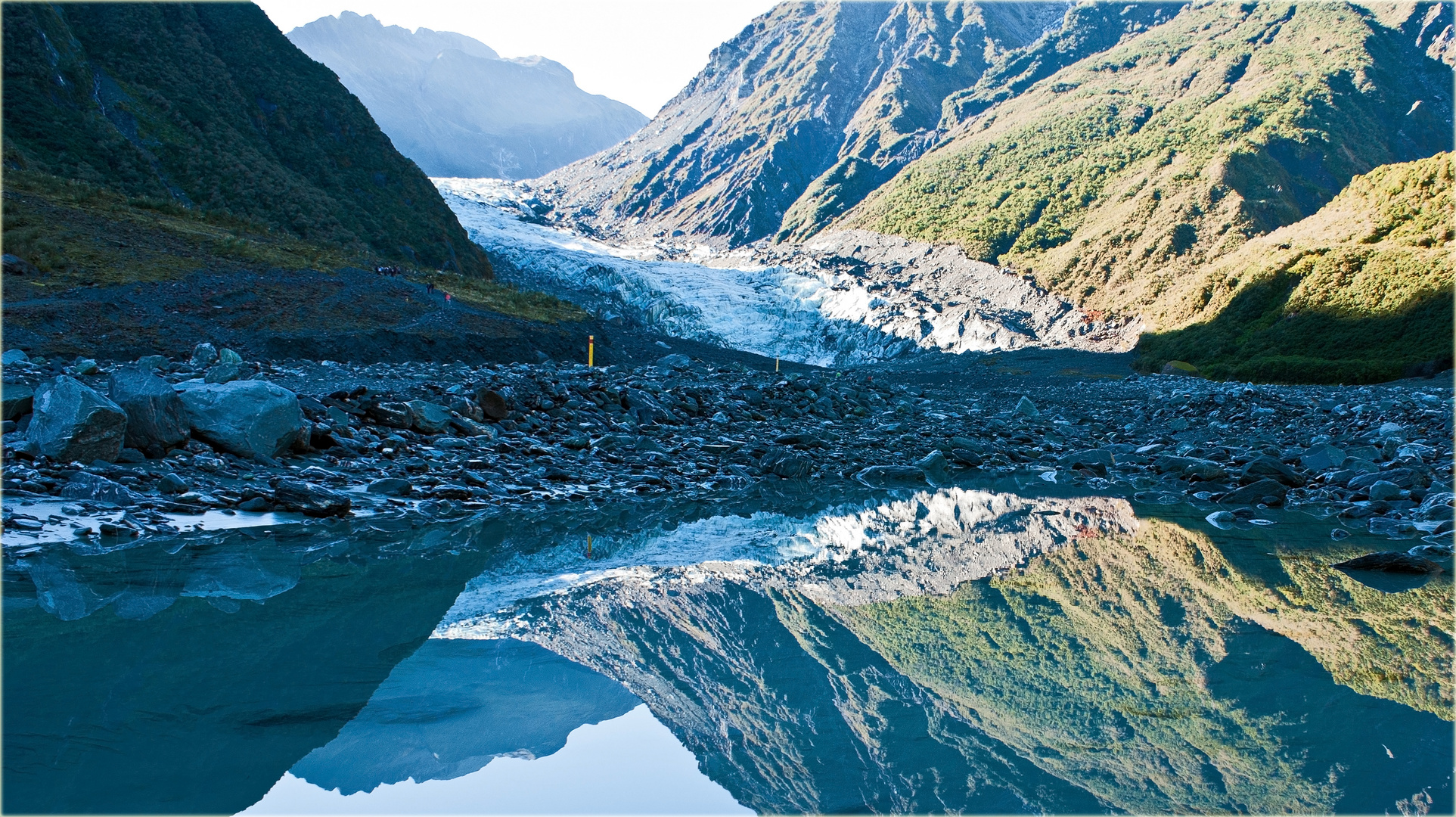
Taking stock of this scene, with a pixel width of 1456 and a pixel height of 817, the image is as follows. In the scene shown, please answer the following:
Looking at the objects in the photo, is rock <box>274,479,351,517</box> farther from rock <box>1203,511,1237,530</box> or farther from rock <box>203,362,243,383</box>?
rock <box>1203,511,1237,530</box>

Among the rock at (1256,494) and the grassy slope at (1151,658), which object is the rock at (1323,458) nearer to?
the rock at (1256,494)

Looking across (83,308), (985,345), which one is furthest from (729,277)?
(83,308)

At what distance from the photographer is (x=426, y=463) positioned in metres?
8.01

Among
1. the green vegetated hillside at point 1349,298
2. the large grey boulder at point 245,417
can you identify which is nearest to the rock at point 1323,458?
the large grey boulder at point 245,417

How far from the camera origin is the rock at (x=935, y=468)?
10.2 metres

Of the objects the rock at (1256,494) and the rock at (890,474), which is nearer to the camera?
the rock at (1256,494)

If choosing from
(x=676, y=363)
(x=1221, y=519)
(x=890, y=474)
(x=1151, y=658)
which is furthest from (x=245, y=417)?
(x=676, y=363)

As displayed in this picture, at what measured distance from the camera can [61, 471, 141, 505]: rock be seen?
19.2 ft

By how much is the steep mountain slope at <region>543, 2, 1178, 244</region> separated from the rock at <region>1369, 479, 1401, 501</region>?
7748cm

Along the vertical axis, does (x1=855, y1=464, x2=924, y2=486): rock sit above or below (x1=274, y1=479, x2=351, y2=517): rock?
below

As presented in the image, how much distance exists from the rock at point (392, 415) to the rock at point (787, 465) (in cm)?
397

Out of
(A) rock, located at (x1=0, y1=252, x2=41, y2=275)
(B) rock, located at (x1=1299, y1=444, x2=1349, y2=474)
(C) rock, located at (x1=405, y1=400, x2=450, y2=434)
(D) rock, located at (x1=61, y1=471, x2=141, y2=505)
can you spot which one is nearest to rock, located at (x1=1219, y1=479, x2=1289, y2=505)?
(B) rock, located at (x1=1299, y1=444, x2=1349, y2=474)

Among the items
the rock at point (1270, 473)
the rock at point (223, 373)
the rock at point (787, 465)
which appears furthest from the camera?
the rock at point (787, 465)

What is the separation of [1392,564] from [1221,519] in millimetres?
1986
